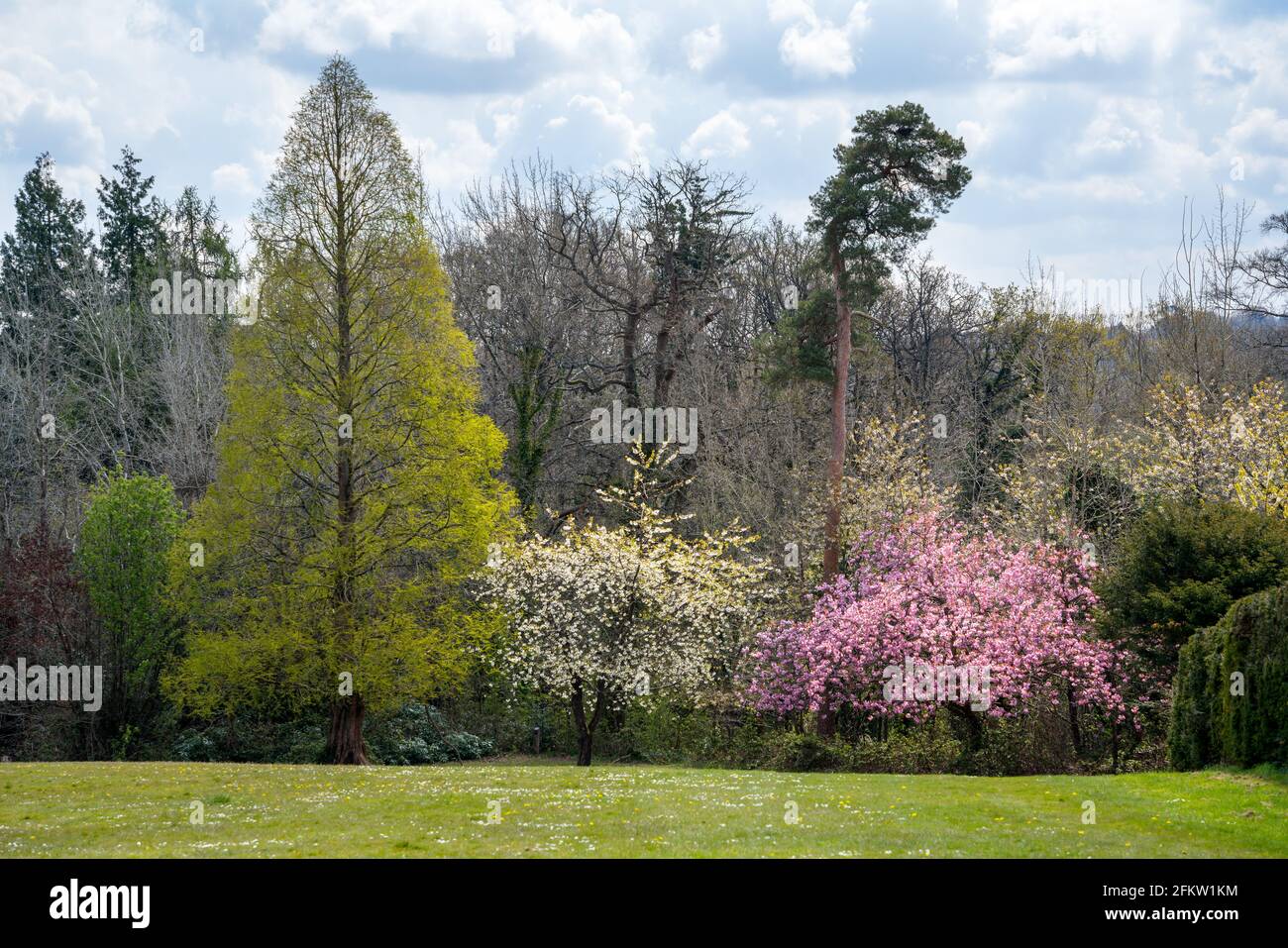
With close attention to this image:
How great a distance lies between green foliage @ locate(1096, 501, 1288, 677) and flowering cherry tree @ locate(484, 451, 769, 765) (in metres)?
7.99

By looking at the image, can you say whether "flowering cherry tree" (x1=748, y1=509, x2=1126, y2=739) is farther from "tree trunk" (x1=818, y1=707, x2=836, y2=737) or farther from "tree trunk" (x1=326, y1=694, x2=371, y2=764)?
"tree trunk" (x1=326, y1=694, x2=371, y2=764)

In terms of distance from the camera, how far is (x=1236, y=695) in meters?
14.9

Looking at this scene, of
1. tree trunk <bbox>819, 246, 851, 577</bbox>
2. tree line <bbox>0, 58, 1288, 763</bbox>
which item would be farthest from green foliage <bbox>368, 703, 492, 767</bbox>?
tree trunk <bbox>819, 246, 851, 577</bbox>

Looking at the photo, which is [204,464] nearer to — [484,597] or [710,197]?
[484,597]

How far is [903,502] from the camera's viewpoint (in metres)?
24.9

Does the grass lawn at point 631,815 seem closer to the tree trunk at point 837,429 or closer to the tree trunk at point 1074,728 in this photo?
the tree trunk at point 1074,728

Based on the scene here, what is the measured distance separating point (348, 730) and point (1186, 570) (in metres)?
15.1

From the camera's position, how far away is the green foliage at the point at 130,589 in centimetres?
2458

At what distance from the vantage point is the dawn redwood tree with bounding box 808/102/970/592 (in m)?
24.0

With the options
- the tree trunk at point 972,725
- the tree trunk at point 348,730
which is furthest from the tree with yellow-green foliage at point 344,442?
the tree trunk at point 972,725

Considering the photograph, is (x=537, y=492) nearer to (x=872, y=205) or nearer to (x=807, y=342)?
(x=807, y=342)

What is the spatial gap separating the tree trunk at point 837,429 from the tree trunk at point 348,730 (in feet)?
32.3

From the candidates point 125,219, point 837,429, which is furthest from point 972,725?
point 125,219
